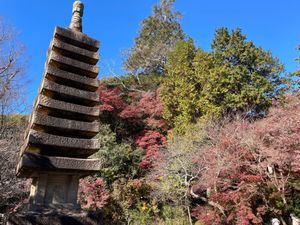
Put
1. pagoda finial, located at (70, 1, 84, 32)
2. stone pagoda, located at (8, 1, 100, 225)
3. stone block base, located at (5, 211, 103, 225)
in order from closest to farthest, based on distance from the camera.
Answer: stone block base, located at (5, 211, 103, 225) < stone pagoda, located at (8, 1, 100, 225) < pagoda finial, located at (70, 1, 84, 32)

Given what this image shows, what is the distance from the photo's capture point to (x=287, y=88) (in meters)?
15.4

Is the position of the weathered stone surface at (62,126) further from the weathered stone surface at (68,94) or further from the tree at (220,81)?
the tree at (220,81)

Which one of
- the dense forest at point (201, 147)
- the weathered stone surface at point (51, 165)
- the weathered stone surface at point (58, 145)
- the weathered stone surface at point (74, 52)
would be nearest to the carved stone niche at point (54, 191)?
the weathered stone surface at point (51, 165)

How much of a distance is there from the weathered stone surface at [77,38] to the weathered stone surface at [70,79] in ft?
2.40

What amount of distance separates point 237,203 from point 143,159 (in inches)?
266

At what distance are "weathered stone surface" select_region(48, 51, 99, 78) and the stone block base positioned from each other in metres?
2.75

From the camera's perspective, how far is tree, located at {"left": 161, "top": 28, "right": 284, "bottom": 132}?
16016 millimetres

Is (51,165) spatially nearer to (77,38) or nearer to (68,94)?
(68,94)

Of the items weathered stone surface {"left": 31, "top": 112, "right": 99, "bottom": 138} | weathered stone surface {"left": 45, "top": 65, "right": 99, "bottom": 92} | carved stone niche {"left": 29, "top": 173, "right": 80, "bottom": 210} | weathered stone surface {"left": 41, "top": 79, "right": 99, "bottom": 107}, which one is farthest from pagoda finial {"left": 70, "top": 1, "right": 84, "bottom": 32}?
carved stone niche {"left": 29, "top": 173, "right": 80, "bottom": 210}

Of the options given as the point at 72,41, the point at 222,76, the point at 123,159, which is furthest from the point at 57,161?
the point at 222,76

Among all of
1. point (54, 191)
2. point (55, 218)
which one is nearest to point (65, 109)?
point (54, 191)

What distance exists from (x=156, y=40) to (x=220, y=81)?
1183cm

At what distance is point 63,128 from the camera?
4949 millimetres

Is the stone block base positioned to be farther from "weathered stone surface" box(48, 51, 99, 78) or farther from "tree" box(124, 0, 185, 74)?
"tree" box(124, 0, 185, 74)
